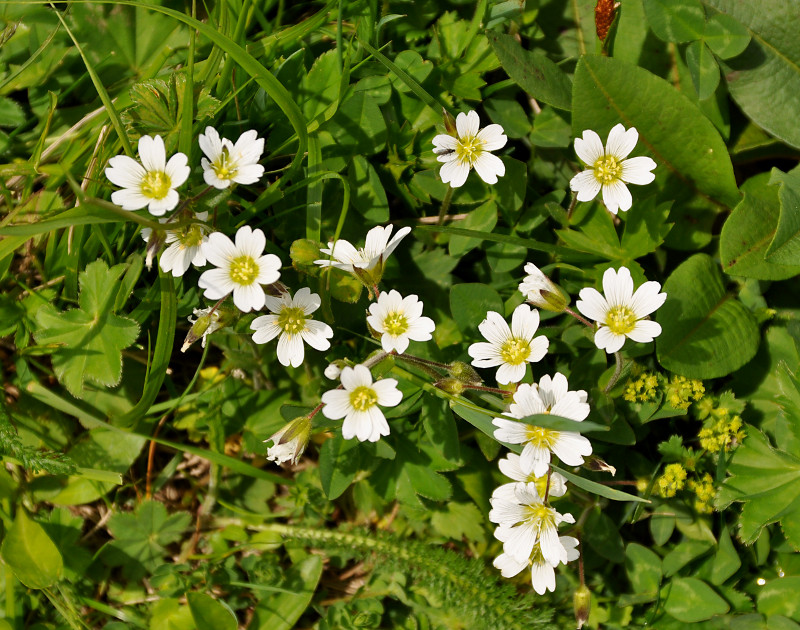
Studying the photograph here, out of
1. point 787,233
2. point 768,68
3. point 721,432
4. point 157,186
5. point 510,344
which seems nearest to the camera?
point 157,186

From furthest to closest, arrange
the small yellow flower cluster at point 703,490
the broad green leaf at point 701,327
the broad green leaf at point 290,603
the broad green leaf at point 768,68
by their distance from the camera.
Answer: the broad green leaf at point 290,603
the broad green leaf at point 768,68
the small yellow flower cluster at point 703,490
the broad green leaf at point 701,327

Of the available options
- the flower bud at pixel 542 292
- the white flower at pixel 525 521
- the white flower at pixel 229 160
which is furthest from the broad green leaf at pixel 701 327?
the white flower at pixel 229 160

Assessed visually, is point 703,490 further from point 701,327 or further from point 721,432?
point 701,327

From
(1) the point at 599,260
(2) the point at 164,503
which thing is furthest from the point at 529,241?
(2) the point at 164,503

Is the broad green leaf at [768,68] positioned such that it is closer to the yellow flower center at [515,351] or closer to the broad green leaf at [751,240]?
the broad green leaf at [751,240]

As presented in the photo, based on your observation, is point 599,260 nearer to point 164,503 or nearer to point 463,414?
point 463,414

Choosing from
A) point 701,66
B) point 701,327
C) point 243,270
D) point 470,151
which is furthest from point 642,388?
point 243,270

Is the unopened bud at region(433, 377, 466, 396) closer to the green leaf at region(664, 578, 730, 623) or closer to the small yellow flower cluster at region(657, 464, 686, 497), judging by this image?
the small yellow flower cluster at region(657, 464, 686, 497)

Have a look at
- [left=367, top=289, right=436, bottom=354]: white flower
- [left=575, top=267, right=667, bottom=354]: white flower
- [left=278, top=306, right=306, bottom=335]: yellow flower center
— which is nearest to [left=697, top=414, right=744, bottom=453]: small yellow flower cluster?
[left=575, top=267, right=667, bottom=354]: white flower
